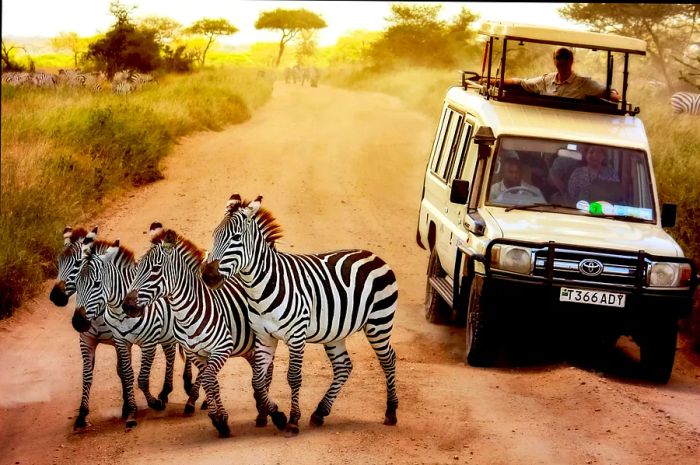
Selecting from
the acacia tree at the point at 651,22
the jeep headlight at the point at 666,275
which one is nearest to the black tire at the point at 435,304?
the jeep headlight at the point at 666,275

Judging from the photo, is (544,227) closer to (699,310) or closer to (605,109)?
(605,109)

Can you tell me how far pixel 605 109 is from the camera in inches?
422

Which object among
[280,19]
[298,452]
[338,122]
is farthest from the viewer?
[280,19]

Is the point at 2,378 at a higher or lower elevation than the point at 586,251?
lower

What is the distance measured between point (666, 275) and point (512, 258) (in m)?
1.21

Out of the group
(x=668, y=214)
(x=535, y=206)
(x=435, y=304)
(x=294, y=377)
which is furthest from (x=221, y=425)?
(x=435, y=304)

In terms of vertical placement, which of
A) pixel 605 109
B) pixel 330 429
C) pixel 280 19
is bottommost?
pixel 280 19

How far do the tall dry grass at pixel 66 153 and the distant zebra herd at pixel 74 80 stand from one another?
0.21m

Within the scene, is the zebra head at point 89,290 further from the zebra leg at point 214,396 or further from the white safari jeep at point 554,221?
the white safari jeep at point 554,221

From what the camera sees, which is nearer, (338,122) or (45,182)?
(45,182)

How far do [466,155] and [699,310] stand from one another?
9.39ft

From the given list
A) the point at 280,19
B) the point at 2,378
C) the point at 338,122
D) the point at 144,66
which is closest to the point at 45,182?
the point at 2,378

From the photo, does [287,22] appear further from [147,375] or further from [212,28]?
[147,375]

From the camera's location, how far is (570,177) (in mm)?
9969
